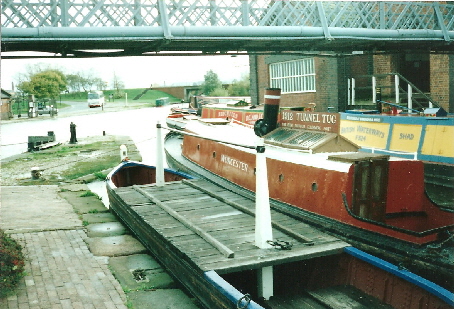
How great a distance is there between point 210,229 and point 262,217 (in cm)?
139

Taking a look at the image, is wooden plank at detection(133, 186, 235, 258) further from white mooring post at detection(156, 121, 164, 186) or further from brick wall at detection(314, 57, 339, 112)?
brick wall at detection(314, 57, 339, 112)

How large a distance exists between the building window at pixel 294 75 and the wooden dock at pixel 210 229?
44.8 ft

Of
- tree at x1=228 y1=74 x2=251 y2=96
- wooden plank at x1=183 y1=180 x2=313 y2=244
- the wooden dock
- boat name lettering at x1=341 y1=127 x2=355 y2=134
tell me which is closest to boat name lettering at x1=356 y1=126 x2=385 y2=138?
boat name lettering at x1=341 y1=127 x2=355 y2=134

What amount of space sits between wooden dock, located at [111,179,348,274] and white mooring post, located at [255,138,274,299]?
0.51 ft

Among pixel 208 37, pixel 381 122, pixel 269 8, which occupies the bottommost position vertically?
pixel 381 122

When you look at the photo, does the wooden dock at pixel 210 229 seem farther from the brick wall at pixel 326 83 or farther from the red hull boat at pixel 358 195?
the brick wall at pixel 326 83

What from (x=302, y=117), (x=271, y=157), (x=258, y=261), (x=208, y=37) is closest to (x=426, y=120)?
(x=302, y=117)

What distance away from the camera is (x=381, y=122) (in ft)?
35.0

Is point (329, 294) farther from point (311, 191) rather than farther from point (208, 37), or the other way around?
point (208, 37)

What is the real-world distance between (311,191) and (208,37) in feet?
11.4

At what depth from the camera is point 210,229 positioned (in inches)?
246

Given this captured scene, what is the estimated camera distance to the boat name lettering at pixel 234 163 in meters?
9.16

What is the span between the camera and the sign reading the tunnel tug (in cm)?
807

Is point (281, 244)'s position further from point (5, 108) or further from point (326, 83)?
point (5, 108)
